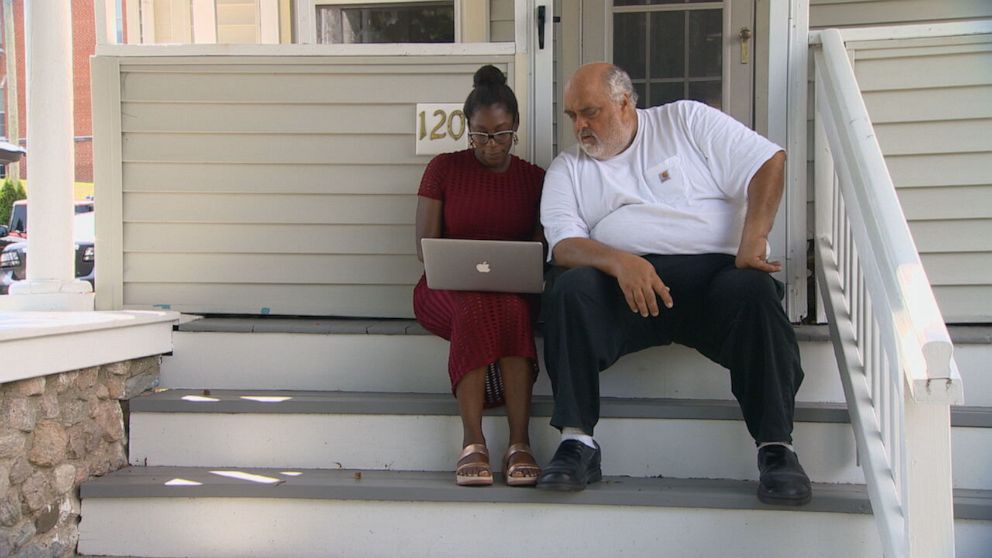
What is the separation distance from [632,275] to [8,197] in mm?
12426

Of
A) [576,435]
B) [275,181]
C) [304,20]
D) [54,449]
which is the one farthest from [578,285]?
[304,20]

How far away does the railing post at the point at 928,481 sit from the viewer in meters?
1.67

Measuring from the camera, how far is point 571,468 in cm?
212

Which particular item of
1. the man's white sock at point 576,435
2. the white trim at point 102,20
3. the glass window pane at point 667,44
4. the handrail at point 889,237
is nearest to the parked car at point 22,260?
the white trim at point 102,20

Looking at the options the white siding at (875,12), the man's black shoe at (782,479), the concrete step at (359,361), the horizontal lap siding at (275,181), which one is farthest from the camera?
the white siding at (875,12)

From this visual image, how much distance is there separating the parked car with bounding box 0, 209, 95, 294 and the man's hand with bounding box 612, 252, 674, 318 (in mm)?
5555

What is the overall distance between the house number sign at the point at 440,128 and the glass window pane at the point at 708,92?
1.51 metres

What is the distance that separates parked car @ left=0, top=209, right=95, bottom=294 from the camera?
682cm

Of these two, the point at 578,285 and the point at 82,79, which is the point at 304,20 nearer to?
the point at 578,285

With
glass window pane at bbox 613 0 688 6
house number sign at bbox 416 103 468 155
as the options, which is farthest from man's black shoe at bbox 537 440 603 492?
glass window pane at bbox 613 0 688 6

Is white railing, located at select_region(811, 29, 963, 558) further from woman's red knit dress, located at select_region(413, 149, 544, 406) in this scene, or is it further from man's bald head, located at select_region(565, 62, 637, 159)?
woman's red knit dress, located at select_region(413, 149, 544, 406)

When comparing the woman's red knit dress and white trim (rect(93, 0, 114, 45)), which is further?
white trim (rect(93, 0, 114, 45))

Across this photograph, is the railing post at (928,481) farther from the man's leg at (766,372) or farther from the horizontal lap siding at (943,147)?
Answer: the horizontal lap siding at (943,147)

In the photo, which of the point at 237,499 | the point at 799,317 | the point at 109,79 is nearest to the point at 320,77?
the point at 109,79
